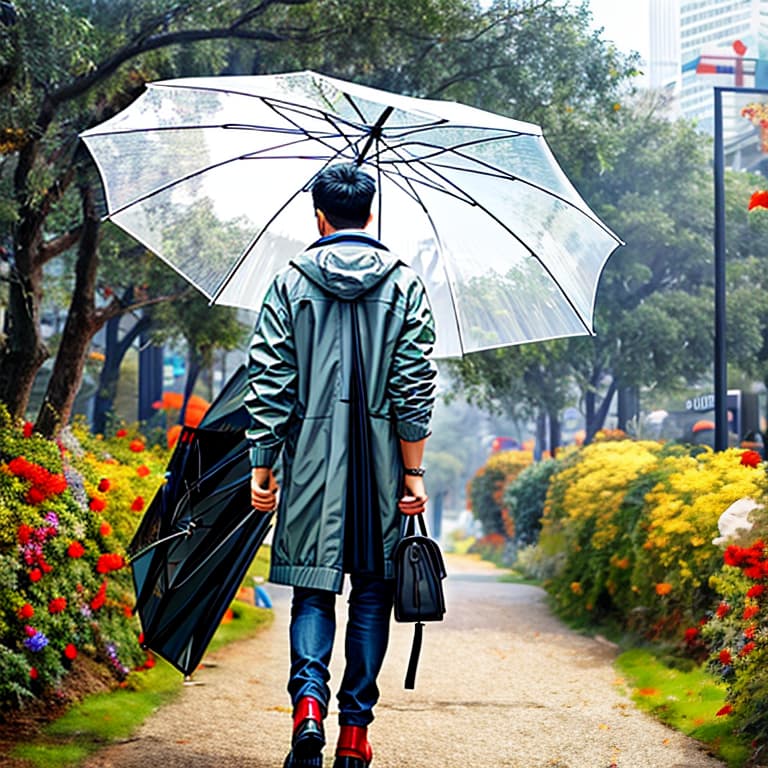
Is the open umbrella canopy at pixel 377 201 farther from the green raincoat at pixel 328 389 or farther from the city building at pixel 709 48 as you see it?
the city building at pixel 709 48

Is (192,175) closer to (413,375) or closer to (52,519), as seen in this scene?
(52,519)

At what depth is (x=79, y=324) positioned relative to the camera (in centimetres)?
981

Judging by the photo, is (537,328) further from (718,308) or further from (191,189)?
(718,308)

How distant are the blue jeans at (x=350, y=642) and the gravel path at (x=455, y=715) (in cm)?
124

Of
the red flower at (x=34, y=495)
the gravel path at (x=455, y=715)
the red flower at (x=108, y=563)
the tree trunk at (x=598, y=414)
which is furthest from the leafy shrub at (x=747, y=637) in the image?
the tree trunk at (x=598, y=414)

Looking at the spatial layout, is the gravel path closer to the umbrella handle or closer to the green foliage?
the umbrella handle

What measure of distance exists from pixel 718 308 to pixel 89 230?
5.61m

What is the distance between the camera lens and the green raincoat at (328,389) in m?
3.52

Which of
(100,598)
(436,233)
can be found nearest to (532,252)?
(436,233)

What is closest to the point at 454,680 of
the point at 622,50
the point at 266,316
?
the point at 266,316

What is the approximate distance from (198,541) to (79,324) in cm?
555

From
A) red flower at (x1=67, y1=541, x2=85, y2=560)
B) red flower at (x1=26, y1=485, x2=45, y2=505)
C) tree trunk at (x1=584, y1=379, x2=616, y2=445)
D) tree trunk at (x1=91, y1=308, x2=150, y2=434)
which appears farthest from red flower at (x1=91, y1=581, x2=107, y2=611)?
tree trunk at (x1=584, y1=379, x2=616, y2=445)

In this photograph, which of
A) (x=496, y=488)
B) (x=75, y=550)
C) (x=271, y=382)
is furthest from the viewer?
(x=496, y=488)

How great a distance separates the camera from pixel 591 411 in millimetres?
24719
